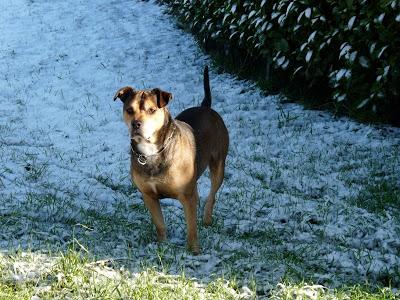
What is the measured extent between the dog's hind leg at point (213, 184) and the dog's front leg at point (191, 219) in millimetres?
874

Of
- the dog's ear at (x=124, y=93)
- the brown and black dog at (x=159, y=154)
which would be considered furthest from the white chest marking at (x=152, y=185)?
the dog's ear at (x=124, y=93)

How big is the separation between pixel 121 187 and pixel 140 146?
2279 millimetres

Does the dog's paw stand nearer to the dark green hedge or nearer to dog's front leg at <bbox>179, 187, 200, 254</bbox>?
dog's front leg at <bbox>179, 187, 200, 254</bbox>

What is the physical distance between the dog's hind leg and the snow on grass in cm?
14

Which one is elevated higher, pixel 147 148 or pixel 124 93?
pixel 124 93

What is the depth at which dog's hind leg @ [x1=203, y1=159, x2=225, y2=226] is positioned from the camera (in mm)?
5863

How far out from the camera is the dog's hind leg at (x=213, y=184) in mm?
5863

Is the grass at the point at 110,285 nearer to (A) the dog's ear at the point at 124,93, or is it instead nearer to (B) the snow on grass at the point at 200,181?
(B) the snow on grass at the point at 200,181

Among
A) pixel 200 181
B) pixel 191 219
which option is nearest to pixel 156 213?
pixel 191 219

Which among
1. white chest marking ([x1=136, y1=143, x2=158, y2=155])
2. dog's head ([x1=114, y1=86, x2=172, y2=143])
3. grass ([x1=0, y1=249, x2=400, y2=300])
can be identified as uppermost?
dog's head ([x1=114, y1=86, x2=172, y2=143])

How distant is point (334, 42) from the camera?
8164 mm

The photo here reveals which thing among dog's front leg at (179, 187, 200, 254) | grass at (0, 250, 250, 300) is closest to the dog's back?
dog's front leg at (179, 187, 200, 254)

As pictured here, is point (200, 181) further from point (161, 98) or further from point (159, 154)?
point (161, 98)

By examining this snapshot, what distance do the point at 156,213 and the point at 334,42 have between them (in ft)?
14.7
